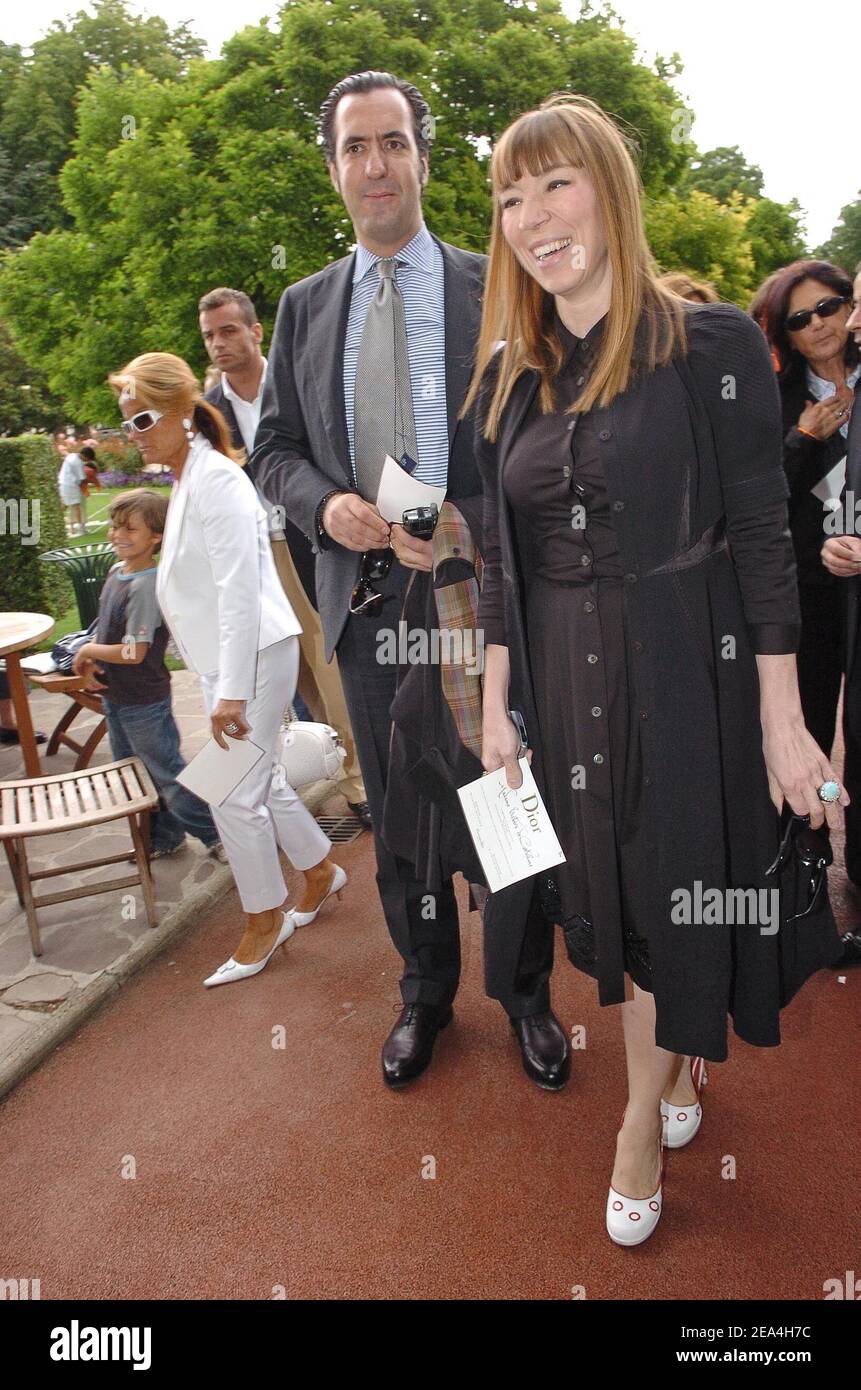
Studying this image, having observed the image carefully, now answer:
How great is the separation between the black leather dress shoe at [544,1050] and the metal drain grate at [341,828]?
2.15m

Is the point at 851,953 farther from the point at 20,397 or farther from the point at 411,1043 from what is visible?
Result: the point at 20,397

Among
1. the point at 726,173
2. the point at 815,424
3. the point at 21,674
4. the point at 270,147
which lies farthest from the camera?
the point at 726,173

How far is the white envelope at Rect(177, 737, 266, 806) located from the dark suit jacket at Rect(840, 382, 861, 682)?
2270mm

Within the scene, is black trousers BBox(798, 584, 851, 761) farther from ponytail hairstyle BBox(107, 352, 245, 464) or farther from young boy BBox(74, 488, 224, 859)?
young boy BBox(74, 488, 224, 859)

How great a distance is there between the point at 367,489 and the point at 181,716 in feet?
15.9

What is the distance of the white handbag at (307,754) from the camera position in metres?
4.75

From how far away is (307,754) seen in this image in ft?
15.7

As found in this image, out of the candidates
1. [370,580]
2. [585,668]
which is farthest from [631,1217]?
[370,580]

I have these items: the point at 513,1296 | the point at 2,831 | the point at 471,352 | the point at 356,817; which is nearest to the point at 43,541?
the point at 356,817

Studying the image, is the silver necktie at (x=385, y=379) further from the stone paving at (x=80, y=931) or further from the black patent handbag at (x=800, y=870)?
the stone paving at (x=80, y=931)

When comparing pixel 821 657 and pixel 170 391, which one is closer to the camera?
pixel 170 391

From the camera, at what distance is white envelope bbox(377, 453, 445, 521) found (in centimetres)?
287

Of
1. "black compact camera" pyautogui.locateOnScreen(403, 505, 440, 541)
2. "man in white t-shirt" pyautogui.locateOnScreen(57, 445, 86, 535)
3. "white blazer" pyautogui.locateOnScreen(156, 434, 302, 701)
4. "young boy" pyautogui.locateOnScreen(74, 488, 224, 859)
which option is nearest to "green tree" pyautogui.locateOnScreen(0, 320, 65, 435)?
"man in white t-shirt" pyautogui.locateOnScreen(57, 445, 86, 535)

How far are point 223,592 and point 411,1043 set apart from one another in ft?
5.42
